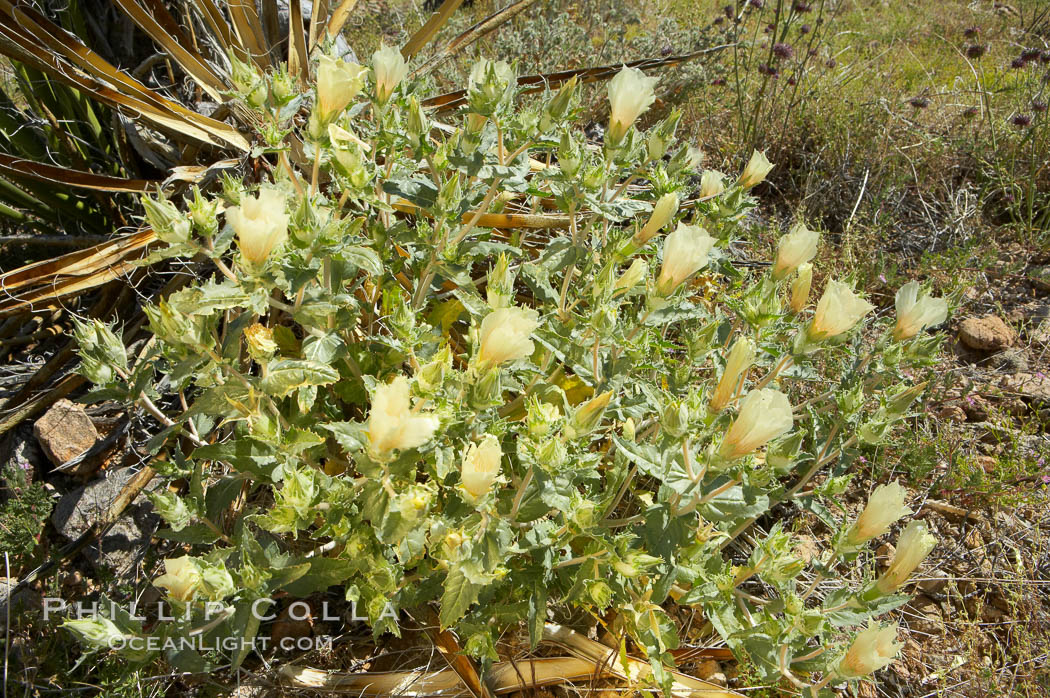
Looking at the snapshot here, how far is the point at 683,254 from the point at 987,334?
208 centimetres

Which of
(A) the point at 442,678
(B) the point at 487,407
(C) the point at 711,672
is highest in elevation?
(B) the point at 487,407

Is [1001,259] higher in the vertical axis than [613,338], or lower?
lower

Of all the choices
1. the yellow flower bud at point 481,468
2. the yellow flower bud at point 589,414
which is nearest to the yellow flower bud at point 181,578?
the yellow flower bud at point 481,468

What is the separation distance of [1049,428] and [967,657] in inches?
46.1

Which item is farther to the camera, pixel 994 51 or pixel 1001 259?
pixel 994 51

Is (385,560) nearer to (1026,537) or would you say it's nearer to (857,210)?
(1026,537)

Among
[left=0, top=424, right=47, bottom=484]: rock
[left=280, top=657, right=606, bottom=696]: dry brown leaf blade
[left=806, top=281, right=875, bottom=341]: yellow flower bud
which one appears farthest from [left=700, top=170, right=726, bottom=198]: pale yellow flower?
[left=0, top=424, right=47, bottom=484]: rock

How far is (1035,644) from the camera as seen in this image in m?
1.96

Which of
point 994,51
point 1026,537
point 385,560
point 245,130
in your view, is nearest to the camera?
point 385,560

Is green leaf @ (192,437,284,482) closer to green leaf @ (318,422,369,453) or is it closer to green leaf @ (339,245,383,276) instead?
green leaf @ (318,422,369,453)

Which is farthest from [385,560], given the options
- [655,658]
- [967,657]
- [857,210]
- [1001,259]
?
[1001,259]

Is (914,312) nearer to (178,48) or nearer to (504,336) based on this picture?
(504,336)

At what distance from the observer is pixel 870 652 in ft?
4.50

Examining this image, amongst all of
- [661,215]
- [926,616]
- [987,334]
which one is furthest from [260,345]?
[987,334]
